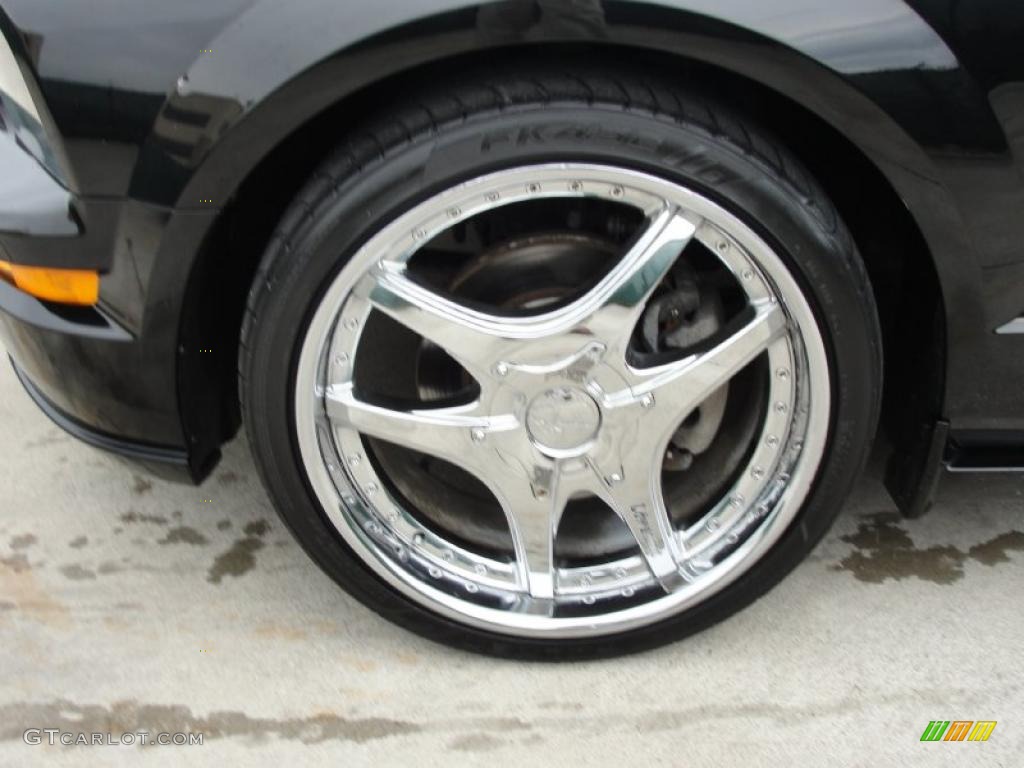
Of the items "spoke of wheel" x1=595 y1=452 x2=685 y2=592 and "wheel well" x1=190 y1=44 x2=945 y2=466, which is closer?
"wheel well" x1=190 y1=44 x2=945 y2=466

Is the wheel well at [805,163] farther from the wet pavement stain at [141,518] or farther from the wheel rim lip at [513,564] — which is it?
the wet pavement stain at [141,518]

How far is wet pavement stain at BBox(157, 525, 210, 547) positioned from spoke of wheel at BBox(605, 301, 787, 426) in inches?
38.7

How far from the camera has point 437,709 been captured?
1.56 meters

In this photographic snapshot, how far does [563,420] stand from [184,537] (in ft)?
3.10

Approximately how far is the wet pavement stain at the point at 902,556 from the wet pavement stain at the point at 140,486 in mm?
1483

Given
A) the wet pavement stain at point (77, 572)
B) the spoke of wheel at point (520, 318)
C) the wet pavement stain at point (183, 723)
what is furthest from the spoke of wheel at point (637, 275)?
the wet pavement stain at point (77, 572)

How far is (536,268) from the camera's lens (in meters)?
1.51

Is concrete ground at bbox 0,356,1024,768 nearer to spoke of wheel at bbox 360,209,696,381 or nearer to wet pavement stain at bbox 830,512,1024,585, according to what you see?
wet pavement stain at bbox 830,512,1024,585

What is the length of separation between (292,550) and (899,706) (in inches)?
46.5

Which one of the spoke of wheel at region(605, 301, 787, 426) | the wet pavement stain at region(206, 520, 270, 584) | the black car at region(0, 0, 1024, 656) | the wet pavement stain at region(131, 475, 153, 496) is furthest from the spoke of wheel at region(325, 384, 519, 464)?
the wet pavement stain at region(131, 475, 153, 496)

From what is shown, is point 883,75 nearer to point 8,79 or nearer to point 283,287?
point 283,287

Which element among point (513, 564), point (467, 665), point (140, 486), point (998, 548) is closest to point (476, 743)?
point (467, 665)

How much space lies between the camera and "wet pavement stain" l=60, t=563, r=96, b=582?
5.97ft

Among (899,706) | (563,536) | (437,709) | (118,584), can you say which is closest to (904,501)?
(899,706)
